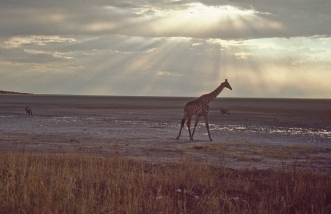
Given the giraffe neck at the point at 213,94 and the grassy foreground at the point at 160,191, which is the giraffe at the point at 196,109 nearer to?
the giraffe neck at the point at 213,94

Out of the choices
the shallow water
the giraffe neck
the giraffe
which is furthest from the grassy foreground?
the shallow water

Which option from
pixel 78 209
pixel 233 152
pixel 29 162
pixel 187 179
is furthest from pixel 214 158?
pixel 78 209

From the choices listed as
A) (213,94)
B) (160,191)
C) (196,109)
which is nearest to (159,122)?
(213,94)

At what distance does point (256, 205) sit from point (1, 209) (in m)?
5.28

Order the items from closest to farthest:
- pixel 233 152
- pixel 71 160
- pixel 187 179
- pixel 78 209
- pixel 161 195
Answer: pixel 78 209
pixel 161 195
pixel 187 179
pixel 71 160
pixel 233 152

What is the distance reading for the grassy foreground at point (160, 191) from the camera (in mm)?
8383

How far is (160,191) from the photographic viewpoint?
9.78 metres

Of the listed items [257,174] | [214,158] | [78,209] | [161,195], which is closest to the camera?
[78,209]

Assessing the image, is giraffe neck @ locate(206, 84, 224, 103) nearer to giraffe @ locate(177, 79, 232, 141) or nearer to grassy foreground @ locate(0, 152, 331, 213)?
giraffe @ locate(177, 79, 232, 141)

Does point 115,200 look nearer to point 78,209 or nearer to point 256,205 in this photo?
point 78,209

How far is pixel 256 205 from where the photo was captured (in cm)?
889

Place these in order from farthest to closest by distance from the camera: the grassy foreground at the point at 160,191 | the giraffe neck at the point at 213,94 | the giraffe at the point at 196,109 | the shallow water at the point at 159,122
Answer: the shallow water at the point at 159,122 → the giraffe neck at the point at 213,94 → the giraffe at the point at 196,109 → the grassy foreground at the point at 160,191

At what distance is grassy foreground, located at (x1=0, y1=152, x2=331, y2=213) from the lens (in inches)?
330

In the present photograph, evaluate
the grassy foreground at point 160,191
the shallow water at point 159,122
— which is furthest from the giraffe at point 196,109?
the grassy foreground at point 160,191
